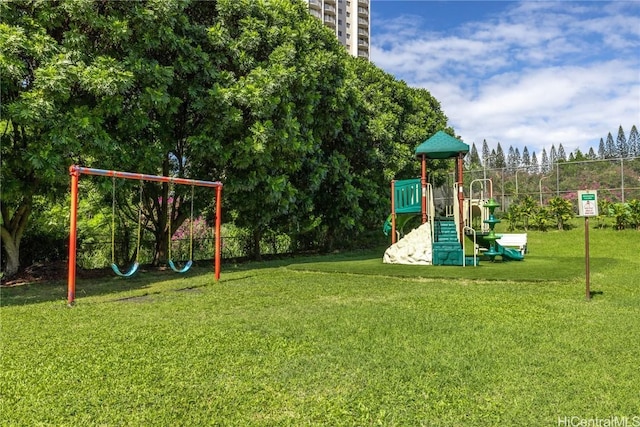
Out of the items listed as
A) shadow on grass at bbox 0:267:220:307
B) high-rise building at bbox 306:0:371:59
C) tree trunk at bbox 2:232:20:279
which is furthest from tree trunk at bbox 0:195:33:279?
high-rise building at bbox 306:0:371:59

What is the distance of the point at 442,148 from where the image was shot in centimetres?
1221

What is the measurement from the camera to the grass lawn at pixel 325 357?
303 centimetres

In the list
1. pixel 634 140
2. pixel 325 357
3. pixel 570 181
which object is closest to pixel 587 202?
pixel 325 357

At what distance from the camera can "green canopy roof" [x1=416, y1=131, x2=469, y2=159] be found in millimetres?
12094

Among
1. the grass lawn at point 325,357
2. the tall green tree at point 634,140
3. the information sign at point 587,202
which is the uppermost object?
the tall green tree at point 634,140

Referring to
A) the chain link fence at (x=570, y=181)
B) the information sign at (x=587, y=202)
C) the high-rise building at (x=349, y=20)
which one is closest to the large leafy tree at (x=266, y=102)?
the information sign at (x=587, y=202)

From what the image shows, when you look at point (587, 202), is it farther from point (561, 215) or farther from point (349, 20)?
point (349, 20)

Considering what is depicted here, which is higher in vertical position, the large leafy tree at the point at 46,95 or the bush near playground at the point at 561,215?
the large leafy tree at the point at 46,95

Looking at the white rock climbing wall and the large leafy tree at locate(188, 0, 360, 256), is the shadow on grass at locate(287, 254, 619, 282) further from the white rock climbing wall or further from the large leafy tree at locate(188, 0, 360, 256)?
the large leafy tree at locate(188, 0, 360, 256)

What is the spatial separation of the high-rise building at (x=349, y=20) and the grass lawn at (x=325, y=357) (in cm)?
6719

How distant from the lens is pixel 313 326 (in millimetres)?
5211

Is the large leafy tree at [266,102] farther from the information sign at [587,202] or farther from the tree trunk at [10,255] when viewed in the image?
the information sign at [587,202]

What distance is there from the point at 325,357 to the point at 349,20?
3054 inches

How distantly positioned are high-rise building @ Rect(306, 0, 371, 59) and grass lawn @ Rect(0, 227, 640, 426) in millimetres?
67190
